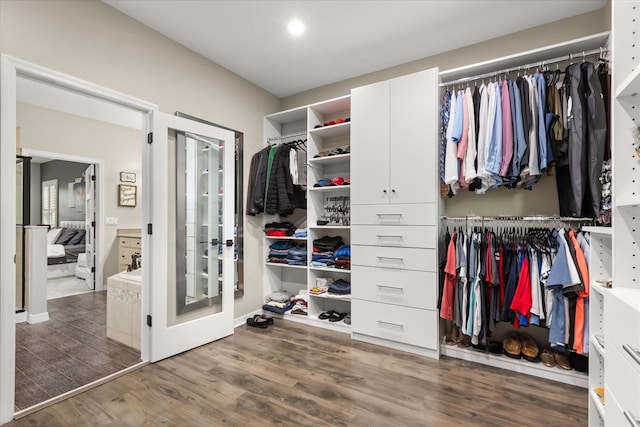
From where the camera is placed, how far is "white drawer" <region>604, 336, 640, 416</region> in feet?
2.88

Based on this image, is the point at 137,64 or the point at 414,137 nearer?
the point at 137,64

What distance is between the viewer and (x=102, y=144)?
5020 millimetres

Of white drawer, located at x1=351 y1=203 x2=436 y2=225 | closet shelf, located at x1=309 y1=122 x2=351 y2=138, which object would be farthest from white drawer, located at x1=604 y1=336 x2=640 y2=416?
closet shelf, located at x1=309 y1=122 x2=351 y2=138

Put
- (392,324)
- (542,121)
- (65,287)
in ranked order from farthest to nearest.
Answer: (65,287) → (392,324) → (542,121)

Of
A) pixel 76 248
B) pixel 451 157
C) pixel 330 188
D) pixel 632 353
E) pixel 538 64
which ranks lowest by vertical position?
pixel 76 248

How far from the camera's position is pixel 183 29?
2.43m

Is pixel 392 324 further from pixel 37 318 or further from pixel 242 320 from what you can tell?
pixel 37 318

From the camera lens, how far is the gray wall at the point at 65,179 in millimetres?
6480

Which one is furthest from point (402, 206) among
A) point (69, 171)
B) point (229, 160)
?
point (69, 171)

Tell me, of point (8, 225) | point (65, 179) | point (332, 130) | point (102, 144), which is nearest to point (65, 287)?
point (102, 144)

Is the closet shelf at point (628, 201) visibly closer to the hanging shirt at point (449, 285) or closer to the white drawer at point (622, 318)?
the white drawer at point (622, 318)

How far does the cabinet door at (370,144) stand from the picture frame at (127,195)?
15.1ft

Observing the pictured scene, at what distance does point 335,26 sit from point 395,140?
1063 millimetres

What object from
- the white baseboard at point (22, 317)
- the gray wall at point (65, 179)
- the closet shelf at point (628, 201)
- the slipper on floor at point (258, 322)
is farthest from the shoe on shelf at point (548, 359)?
the gray wall at point (65, 179)
